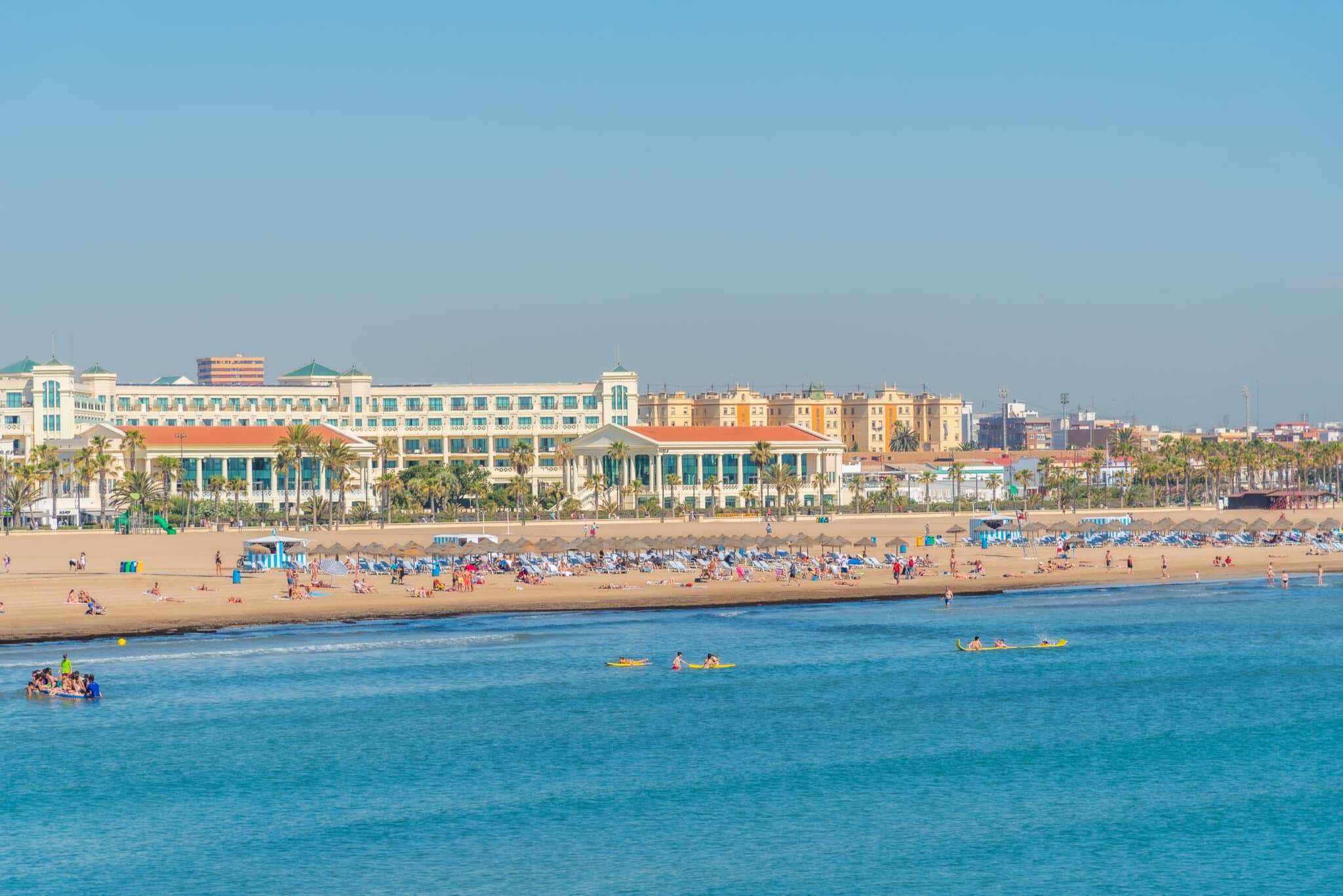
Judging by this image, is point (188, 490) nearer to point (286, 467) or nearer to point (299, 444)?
point (286, 467)

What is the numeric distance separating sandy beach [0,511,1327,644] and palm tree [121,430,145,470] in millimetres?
16078

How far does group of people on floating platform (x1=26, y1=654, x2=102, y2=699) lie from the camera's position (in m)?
42.9

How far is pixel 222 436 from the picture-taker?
12469 cm

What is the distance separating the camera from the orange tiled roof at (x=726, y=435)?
132000 millimetres

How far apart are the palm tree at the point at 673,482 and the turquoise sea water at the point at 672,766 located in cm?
6940

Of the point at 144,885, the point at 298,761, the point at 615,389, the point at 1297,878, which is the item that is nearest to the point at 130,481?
the point at 615,389

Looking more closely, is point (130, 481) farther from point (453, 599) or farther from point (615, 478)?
point (453, 599)

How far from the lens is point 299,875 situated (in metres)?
28.3

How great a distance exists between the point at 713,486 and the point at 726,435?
705 centimetres

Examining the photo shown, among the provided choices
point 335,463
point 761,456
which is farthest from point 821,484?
point 335,463

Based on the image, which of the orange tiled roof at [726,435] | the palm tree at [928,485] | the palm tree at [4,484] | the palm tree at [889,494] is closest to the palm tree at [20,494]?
the palm tree at [4,484]

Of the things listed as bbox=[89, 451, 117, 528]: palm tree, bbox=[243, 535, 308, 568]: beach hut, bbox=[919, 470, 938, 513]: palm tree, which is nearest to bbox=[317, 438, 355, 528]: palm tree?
bbox=[89, 451, 117, 528]: palm tree

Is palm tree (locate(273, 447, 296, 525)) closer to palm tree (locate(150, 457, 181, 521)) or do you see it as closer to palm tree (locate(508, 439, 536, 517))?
palm tree (locate(150, 457, 181, 521))

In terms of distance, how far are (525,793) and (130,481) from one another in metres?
84.8
